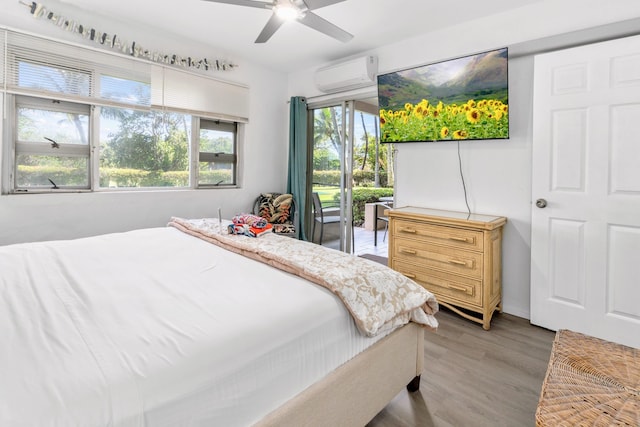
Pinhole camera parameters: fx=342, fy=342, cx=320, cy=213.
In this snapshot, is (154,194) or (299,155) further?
(299,155)

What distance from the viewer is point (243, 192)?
436 cm

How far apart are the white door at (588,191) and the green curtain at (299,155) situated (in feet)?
8.66

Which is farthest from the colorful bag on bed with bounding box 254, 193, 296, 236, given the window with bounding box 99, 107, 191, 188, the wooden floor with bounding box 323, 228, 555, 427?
the wooden floor with bounding box 323, 228, 555, 427

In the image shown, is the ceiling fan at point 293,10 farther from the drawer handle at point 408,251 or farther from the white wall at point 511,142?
the drawer handle at point 408,251

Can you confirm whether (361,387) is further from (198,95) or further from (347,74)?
(198,95)

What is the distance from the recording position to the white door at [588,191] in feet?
7.33

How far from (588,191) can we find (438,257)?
113cm

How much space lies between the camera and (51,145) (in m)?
3.01

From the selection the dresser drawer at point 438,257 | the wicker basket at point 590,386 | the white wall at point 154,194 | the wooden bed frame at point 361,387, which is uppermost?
the white wall at point 154,194

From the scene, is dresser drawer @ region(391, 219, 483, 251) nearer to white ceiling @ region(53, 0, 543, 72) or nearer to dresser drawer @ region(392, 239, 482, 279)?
dresser drawer @ region(392, 239, 482, 279)

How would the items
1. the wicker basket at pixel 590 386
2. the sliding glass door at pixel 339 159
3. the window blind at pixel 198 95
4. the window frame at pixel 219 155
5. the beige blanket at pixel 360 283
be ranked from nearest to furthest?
the wicker basket at pixel 590 386 → the beige blanket at pixel 360 283 → the window blind at pixel 198 95 → the window frame at pixel 219 155 → the sliding glass door at pixel 339 159

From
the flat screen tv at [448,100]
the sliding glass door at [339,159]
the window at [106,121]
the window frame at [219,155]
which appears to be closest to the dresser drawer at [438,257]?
the flat screen tv at [448,100]

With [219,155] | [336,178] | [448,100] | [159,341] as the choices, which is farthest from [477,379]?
[219,155]

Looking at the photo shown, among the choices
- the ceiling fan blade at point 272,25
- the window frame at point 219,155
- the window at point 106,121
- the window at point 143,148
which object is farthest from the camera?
the window frame at point 219,155
